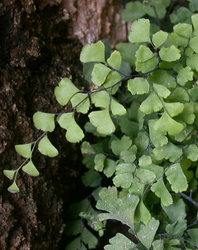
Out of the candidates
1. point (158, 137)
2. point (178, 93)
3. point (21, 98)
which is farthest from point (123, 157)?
point (21, 98)

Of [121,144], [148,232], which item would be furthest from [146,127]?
[148,232]

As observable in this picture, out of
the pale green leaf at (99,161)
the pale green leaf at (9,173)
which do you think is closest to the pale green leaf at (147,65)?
A: the pale green leaf at (99,161)

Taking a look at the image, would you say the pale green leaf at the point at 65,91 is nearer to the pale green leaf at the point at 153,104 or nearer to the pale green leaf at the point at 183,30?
the pale green leaf at the point at 153,104

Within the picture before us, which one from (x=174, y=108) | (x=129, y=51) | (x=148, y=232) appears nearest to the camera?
(x=174, y=108)

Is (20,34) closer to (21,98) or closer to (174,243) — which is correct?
(21,98)

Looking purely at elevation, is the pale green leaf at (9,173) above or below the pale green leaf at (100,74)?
below

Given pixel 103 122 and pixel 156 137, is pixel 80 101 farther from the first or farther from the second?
pixel 156 137
